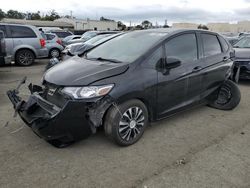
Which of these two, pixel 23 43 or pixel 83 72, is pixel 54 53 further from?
pixel 83 72

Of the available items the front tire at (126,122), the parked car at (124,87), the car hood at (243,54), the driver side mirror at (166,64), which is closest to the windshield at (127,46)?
the parked car at (124,87)

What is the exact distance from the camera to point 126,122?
131 inches

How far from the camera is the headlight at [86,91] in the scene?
2994 millimetres

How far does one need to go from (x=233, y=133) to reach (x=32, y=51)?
30.1 ft

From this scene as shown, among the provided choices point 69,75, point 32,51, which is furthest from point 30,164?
point 32,51

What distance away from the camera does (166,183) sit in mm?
2652

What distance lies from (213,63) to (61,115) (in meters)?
3.14

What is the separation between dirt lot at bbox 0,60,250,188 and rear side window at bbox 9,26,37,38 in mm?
7021

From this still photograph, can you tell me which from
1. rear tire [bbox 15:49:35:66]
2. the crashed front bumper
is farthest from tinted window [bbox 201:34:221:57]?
rear tire [bbox 15:49:35:66]

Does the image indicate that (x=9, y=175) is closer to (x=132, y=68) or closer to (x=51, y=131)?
(x=51, y=131)

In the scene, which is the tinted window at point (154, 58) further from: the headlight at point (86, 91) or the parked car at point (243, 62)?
the parked car at point (243, 62)

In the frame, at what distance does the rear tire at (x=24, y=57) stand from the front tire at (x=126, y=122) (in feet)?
27.4

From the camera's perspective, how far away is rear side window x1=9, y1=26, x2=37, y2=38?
33.0ft

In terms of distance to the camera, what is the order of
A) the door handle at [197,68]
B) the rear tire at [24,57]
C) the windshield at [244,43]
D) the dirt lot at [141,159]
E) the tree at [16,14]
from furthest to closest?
the tree at [16,14] < the rear tire at [24,57] < the windshield at [244,43] < the door handle at [197,68] < the dirt lot at [141,159]
